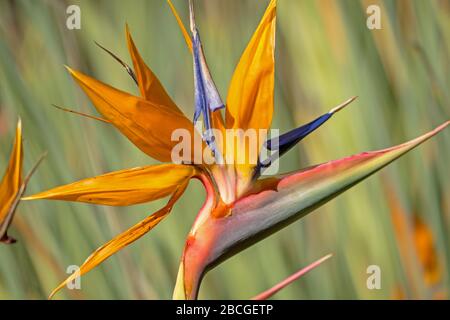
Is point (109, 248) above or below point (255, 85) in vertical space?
below

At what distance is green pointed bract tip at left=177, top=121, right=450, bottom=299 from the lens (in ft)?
2.01

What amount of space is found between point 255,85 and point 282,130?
42 centimetres

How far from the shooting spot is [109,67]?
3.73 feet

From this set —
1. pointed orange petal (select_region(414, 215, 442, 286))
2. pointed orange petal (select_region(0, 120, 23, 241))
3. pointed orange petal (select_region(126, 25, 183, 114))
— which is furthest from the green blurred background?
pointed orange petal (select_region(126, 25, 183, 114))

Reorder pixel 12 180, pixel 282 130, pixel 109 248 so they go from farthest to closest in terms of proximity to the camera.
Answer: pixel 282 130 < pixel 12 180 < pixel 109 248

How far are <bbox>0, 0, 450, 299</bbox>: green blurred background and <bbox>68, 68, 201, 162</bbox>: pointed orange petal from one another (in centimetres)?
44

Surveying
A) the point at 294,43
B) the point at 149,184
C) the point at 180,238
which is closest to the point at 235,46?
the point at 294,43

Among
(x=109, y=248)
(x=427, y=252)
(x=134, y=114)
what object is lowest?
(x=427, y=252)

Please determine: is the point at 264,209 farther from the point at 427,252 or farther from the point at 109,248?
the point at 427,252

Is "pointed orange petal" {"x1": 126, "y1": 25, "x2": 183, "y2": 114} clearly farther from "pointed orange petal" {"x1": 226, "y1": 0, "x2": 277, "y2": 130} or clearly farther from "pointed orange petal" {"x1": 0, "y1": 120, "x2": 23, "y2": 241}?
"pointed orange petal" {"x1": 0, "y1": 120, "x2": 23, "y2": 241}

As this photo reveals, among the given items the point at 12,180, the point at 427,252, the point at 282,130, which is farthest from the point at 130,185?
the point at 427,252

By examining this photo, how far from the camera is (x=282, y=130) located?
105cm
